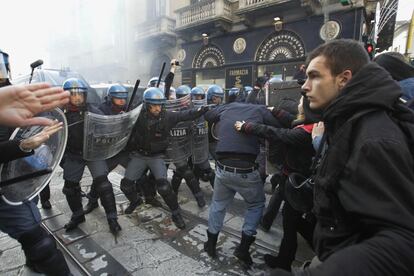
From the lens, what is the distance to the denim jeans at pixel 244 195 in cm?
265

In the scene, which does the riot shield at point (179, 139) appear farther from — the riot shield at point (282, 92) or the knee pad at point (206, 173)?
the riot shield at point (282, 92)

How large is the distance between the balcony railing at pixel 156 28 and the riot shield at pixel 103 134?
13364mm

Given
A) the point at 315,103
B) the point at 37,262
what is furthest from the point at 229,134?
the point at 37,262

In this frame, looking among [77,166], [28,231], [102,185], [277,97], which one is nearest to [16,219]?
[28,231]

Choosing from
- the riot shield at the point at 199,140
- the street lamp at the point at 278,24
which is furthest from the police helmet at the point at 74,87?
the street lamp at the point at 278,24

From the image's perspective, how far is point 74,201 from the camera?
3518 millimetres

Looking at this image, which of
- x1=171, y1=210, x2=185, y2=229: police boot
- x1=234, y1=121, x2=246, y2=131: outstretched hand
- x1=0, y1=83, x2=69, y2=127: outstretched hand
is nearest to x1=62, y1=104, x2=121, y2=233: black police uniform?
x1=171, y1=210, x2=185, y2=229: police boot

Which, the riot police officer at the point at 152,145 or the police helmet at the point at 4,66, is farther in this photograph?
the riot police officer at the point at 152,145

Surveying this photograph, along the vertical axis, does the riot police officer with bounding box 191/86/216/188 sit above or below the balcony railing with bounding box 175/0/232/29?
below

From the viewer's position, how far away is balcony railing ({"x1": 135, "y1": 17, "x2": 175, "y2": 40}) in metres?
15.5

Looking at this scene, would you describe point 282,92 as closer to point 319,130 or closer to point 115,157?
point 319,130

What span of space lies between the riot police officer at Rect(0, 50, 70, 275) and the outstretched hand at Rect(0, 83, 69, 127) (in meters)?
1.10

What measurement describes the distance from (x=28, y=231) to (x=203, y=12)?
13.6 metres

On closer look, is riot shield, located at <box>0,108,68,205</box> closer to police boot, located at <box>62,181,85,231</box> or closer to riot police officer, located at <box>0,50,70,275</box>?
riot police officer, located at <box>0,50,70,275</box>
